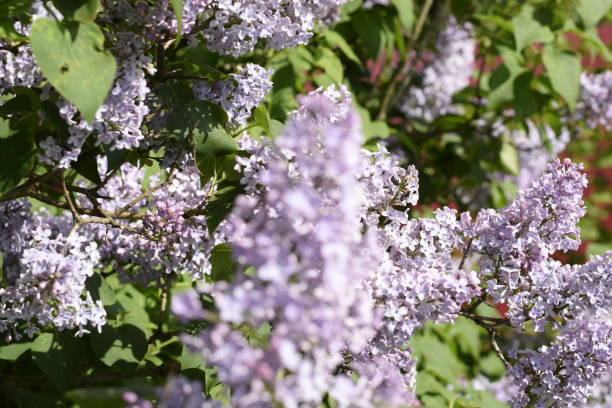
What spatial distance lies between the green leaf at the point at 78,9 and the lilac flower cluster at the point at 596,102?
2295mm

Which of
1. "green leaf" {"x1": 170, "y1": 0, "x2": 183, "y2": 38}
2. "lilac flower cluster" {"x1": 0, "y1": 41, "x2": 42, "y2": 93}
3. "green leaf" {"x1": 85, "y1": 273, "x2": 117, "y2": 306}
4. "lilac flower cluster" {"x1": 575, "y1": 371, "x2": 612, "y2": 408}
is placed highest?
"green leaf" {"x1": 170, "y1": 0, "x2": 183, "y2": 38}

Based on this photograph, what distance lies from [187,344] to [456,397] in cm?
125

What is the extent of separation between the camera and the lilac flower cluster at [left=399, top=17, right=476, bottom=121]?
115 inches

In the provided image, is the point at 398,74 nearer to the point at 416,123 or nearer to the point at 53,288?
the point at 416,123

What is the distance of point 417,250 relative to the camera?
1202 mm

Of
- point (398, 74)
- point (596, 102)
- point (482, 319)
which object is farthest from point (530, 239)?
point (596, 102)

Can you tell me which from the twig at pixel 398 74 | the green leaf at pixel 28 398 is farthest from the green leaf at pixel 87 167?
the twig at pixel 398 74

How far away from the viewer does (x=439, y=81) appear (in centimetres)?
294

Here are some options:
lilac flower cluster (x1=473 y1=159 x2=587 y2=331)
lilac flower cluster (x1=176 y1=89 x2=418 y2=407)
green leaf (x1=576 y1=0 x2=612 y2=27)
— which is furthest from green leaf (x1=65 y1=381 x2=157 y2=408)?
green leaf (x1=576 y1=0 x2=612 y2=27)

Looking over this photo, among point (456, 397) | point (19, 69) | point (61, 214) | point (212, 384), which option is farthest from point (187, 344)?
point (456, 397)

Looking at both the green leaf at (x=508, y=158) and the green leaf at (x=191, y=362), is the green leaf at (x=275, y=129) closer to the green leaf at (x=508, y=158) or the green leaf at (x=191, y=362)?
the green leaf at (x=191, y=362)

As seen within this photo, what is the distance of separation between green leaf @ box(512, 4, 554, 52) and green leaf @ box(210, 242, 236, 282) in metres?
1.48

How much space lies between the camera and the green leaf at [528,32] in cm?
237

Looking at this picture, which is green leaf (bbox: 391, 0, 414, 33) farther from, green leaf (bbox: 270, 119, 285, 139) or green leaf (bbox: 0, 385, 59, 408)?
green leaf (bbox: 0, 385, 59, 408)
